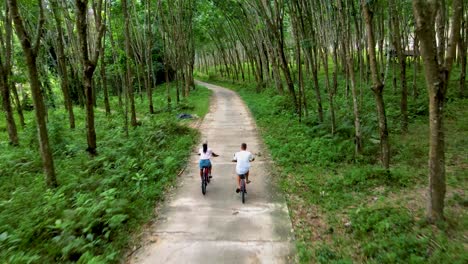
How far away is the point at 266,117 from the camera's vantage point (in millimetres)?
17562

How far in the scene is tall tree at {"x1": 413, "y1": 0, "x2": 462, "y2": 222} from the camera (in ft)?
16.2

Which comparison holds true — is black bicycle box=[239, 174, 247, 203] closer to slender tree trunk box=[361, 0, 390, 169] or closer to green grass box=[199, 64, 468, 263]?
green grass box=[199, 64, 468, 263]

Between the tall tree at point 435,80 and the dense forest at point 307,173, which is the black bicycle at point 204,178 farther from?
the tall tree at point 435,80

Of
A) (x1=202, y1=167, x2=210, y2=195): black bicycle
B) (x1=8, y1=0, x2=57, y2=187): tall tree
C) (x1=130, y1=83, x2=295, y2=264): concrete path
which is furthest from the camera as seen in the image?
(x1=202, y1=167, x2=210, y2=195): black bicycle

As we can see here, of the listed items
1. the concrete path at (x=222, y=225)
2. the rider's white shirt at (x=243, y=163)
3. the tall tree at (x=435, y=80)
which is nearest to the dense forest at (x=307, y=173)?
the tall tree at (x=435, y=80)

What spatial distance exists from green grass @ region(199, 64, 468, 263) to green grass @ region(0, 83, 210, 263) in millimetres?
3284

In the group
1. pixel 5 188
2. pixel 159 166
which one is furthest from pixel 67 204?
pixel 159 166

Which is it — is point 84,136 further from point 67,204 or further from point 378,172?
point 378,172

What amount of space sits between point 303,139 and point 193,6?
56.4ft

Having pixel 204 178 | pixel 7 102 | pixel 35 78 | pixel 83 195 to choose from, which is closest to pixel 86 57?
pixel 35 78

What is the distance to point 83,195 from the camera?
278 inches

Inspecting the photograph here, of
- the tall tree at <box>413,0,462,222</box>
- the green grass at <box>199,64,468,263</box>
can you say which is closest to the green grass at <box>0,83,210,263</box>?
the green grass at <box>199,64,468,263</box>

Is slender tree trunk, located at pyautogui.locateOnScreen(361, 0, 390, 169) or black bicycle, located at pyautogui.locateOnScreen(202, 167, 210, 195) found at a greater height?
slender tree trunk, located at pyautogui.locateOnScreen(361, 0, 390, 169)

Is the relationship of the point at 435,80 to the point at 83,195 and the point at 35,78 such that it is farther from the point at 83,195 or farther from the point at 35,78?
the point at 35,78
